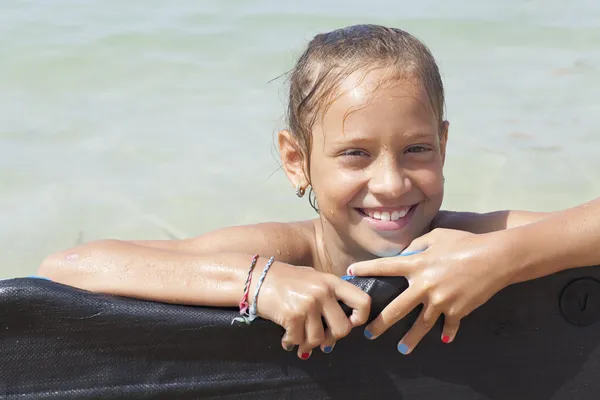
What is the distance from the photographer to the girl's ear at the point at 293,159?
234cm

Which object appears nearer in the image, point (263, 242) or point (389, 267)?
point (389, 267)

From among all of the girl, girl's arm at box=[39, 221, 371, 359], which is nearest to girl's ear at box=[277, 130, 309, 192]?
the girl

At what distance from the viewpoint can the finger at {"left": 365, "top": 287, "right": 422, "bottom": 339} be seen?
1613 mm

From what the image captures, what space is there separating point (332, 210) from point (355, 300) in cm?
59

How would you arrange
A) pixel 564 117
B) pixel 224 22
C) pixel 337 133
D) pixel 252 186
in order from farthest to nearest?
pixel 224 22 → pixel 564 117 → pixel 252 186 → pixel 337 133

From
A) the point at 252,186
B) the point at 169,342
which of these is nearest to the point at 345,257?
the point at 169,342

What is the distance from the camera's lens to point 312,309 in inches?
62.3

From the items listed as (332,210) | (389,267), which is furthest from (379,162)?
(389,267)

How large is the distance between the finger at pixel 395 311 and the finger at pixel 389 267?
1.8 inches

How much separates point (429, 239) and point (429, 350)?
23cm

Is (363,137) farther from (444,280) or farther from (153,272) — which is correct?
(153,272)

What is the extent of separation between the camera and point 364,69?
209 cm

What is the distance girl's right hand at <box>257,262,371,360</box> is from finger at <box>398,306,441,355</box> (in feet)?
0.39

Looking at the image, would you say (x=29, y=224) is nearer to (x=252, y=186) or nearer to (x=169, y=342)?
(x=252, y=186)
